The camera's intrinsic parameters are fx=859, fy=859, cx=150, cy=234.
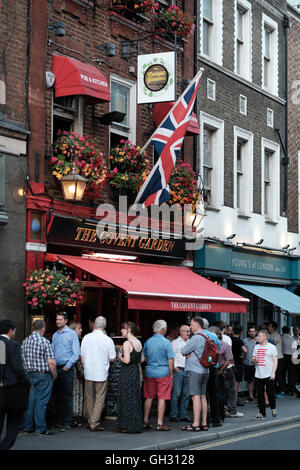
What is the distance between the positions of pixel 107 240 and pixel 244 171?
7.90 metres

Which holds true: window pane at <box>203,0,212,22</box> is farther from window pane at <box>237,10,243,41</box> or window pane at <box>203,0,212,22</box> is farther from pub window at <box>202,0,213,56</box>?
window pane at <box>237,10,243,41</box>

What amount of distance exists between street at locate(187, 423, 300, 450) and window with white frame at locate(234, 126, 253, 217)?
397 inches

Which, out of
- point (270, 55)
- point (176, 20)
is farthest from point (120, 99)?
point (270, 55)

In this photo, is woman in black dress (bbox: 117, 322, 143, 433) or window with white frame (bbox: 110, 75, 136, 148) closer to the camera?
woman in black dress (bbox: 117, 322, 143, 433)

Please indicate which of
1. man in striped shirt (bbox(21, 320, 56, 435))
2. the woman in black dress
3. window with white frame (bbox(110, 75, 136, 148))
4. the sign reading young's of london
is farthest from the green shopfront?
man in striped shirt (bbox(21, 320, 56, 435))

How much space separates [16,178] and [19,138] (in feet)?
2.36

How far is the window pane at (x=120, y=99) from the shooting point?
18.1 m

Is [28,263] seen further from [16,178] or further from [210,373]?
[210,373]

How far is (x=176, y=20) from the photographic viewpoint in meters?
19.0

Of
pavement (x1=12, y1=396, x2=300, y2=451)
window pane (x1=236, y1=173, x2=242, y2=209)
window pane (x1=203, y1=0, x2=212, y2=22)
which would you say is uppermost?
window pane (x1=203, y1=0, x2=212, y2=22)

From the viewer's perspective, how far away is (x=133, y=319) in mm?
19031

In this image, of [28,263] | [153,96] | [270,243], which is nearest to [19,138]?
[28,263]

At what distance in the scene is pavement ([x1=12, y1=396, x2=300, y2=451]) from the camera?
11984 mm

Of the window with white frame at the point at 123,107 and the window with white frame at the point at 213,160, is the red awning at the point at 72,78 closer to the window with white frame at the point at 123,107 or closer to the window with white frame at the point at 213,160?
the window with white frame at the point at 123,107
